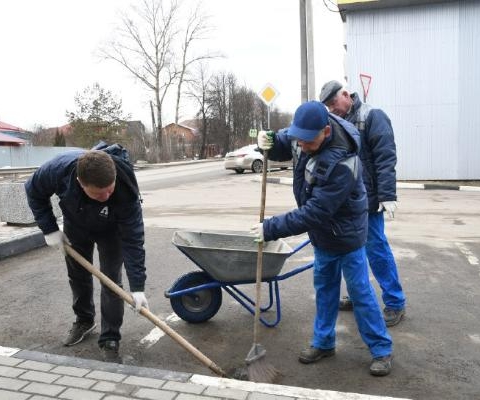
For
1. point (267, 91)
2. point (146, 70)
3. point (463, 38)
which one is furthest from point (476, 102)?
point (146, 70)

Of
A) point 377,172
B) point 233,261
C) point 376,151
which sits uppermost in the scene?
point 376,151

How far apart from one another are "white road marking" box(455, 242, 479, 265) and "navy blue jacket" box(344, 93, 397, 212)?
2.54 m

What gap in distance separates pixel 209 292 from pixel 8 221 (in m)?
5.02

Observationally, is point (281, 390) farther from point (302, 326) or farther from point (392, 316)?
point (392, 316)

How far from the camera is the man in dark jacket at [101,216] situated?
3.01 meters

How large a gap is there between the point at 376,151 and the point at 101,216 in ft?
6.85

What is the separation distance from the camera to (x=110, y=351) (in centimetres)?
361

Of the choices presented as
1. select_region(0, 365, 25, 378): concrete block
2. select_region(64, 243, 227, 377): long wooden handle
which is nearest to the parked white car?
select_region(64, 243, 227, 377): long wooden handle

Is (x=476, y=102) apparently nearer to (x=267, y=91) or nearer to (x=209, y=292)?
(x=267, y=91)

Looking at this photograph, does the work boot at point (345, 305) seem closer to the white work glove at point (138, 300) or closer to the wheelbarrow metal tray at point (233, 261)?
the wheelbarrow metal tray at point (233, 261)

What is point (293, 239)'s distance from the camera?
24.6 feet

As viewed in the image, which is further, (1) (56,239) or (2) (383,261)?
(2) (383,261)

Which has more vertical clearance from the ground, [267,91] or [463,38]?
[463,38]

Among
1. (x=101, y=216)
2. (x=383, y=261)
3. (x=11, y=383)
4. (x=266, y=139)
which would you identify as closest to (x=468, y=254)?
(x=383, y=261)
